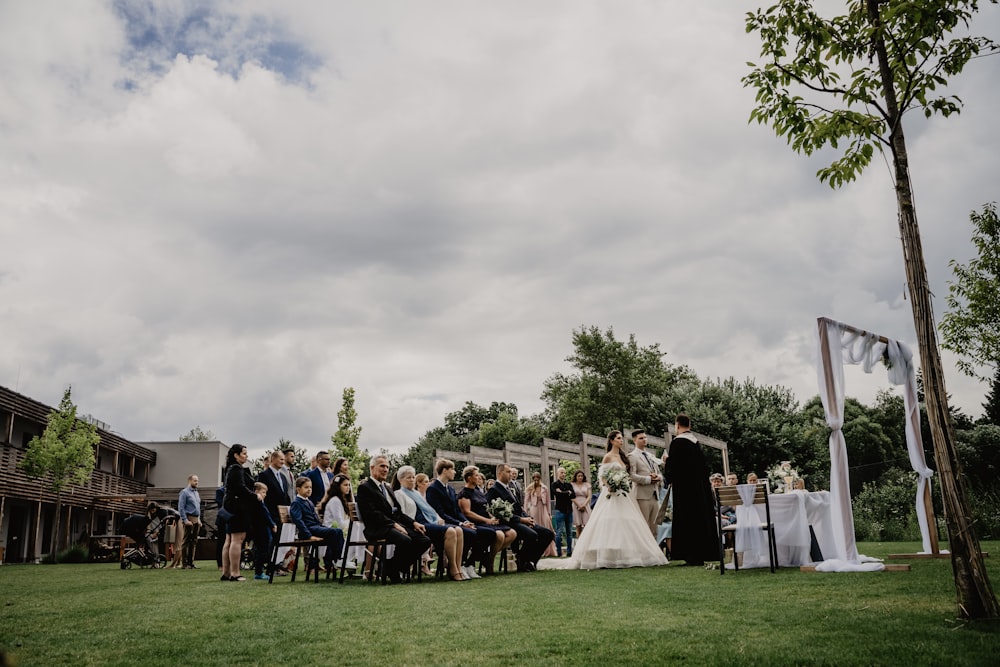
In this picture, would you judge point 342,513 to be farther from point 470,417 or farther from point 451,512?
point 470,417

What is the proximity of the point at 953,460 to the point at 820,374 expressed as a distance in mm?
4813

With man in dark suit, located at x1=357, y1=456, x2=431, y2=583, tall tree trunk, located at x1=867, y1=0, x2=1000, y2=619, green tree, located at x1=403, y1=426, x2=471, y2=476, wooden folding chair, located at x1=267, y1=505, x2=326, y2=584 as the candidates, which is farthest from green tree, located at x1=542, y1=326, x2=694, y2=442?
tall tree trunk, located at x1=867, y1=0, x2=1000, y2=619

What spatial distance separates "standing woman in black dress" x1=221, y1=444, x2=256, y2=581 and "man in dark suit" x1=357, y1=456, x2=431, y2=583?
7.25 ft

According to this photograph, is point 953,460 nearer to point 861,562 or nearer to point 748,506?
point 861,562

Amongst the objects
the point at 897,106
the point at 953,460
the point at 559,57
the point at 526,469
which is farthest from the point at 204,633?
the point at 526,469

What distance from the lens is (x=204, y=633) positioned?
580 centimetres

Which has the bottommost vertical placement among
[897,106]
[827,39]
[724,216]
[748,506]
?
[748,506]

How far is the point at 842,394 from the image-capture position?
407 inches

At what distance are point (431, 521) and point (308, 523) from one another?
204 cm

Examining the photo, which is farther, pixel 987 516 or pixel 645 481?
pixel 987 516

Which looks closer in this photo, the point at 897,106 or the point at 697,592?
the point at 897,106

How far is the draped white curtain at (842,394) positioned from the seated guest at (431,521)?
17.0ft

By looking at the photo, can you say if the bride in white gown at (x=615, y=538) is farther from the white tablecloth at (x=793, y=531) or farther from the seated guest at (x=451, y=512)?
the white tablecloth at (x=793, y=531)

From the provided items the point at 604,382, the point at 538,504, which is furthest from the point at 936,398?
the point at 604,382
